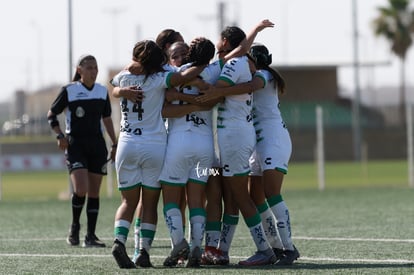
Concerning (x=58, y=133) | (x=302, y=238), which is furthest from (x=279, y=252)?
(x=58, y=133)

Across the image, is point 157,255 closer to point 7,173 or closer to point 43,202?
point 43,202

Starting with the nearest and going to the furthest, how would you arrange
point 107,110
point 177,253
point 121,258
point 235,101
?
1. point 121,258
2. point 177,253
3. point 235,101
4. point 107,110

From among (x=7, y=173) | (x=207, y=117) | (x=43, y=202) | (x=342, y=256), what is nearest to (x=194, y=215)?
(x=207, y=117)

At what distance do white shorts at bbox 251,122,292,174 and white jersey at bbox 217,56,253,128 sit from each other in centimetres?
30

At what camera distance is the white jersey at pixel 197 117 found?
9867 millimetres

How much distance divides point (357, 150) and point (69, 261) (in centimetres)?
4220

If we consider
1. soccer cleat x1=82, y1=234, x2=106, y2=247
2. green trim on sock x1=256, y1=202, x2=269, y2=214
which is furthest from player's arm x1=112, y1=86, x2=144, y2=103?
soccer cleat x1=82, y1=234, x2=106, y2=247

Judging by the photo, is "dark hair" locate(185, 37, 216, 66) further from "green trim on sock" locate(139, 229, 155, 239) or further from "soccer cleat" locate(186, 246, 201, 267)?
"soccer cleat" locate(186, 246, 201, 267)

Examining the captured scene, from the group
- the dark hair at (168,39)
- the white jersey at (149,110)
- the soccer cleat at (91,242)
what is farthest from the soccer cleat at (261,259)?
the soccer cleat at (91,242)

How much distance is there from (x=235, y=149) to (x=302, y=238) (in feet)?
9.90

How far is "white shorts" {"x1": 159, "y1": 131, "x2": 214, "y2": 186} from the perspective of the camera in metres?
9.81

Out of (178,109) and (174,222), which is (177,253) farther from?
(178,109)

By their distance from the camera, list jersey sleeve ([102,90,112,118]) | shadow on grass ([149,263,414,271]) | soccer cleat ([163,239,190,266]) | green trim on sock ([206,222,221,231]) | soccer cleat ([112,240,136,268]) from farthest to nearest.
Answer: jersey sleeve ([102,90,112,118]) < green trim on sock ([206,222,221,231]) < soccer cleat ([163,239,190,266]) < soccer cleat ([112,240,136,268]) < shadow on grass ([149,263,414,271])

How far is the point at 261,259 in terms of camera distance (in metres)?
9.98
